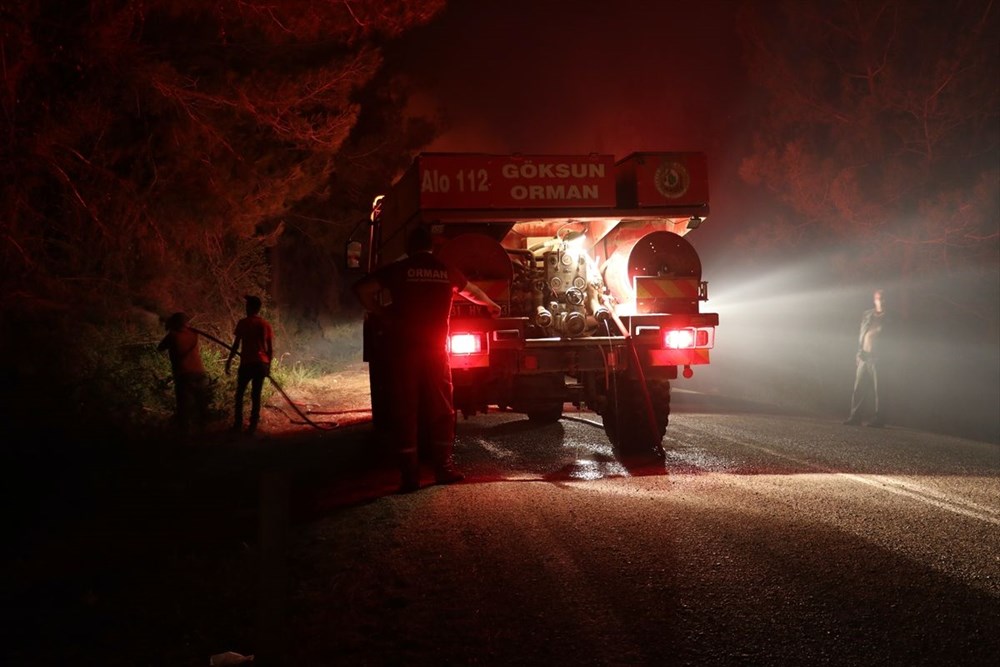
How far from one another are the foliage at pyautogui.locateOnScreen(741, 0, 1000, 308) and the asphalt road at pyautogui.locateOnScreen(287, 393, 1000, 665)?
32.0 feet

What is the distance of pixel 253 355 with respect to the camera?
1052cm

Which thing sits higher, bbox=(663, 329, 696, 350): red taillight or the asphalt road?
bbox=(663, 329, 696, 350): red taillight

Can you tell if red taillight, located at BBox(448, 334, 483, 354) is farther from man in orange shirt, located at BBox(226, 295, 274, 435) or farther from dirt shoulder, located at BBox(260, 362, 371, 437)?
man in orange shirt, located at BBox(226, 295, 274, 435)

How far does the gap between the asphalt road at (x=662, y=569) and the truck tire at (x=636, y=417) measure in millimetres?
676

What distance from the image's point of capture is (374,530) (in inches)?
215

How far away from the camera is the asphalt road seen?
3.57 meters

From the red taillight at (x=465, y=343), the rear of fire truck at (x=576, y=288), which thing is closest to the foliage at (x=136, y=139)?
the rear of fire truck at (x=576, y=288)

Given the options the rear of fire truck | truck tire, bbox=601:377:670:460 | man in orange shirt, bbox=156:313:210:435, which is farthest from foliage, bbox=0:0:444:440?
truck tire, bbox=601:377:670:460

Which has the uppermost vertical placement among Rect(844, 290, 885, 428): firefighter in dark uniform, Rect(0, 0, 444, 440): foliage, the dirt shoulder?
Rect(0, 0, 444, 440): foliage

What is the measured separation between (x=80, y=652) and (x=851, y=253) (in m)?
17.0

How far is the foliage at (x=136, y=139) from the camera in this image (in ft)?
31.2

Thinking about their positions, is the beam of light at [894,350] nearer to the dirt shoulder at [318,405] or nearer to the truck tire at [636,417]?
the truck tire at [636,417]

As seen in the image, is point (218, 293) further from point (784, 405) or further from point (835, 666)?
point (835, 666)

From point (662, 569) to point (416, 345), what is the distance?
114 inches
